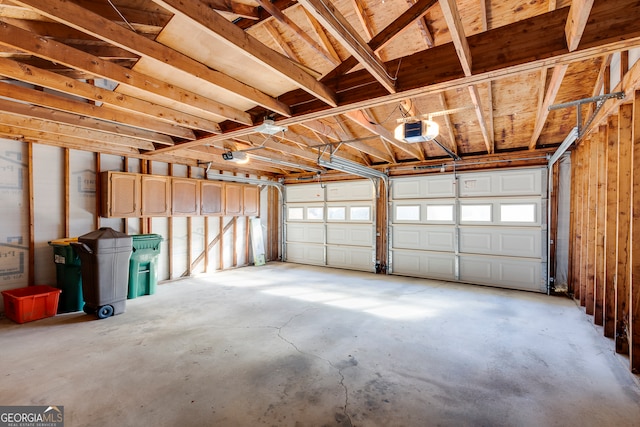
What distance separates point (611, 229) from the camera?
325cm

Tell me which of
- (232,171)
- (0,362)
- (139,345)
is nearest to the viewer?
(0,362)

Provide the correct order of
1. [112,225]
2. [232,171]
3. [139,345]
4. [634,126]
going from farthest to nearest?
[232,171], [112,225], [139,345], [634,126]

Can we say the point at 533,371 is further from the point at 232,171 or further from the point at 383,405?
the point at 232,171

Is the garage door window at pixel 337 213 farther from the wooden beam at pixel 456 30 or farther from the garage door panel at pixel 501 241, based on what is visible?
the wooden beam at pixel 456 30

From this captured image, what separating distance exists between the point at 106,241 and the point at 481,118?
539 cm

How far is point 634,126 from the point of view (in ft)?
8.38

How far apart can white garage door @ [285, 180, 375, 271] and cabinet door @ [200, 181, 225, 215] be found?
233 cm

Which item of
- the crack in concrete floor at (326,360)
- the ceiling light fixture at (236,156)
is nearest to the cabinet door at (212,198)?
the ceiling light fixture at (236,156)

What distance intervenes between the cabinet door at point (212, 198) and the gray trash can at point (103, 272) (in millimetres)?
2502

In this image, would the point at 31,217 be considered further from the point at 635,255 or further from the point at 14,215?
the point at 635,255

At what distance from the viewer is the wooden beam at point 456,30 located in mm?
1597

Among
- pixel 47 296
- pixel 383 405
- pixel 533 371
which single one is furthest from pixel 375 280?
pixel 47 296

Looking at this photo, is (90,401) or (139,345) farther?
(139,345)

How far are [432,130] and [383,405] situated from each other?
286 cm
